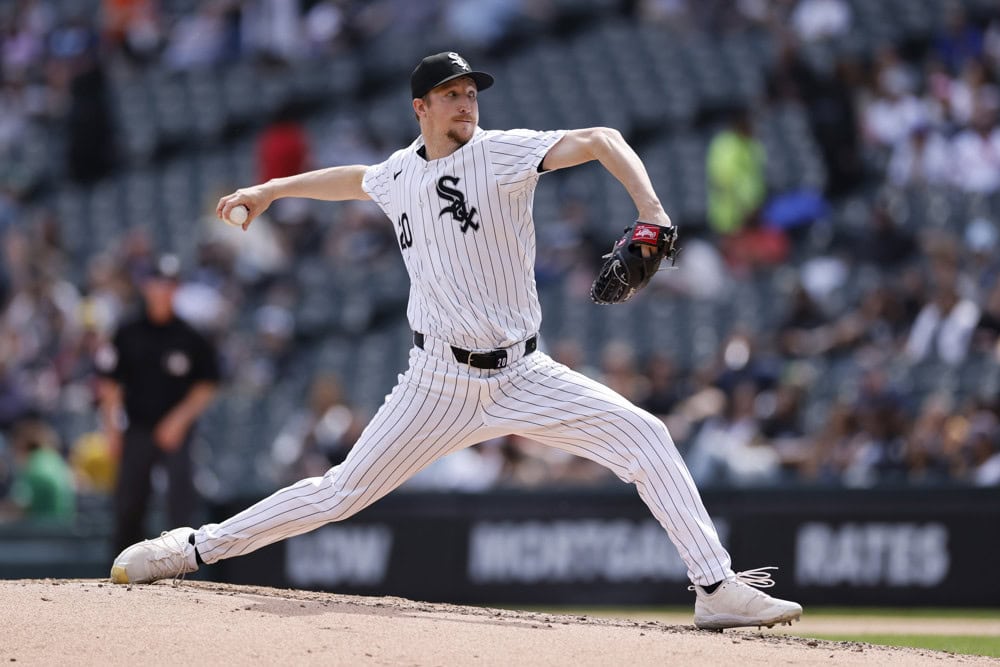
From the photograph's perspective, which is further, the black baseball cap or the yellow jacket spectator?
the yellow jacket spectator

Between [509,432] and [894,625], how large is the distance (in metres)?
3.69

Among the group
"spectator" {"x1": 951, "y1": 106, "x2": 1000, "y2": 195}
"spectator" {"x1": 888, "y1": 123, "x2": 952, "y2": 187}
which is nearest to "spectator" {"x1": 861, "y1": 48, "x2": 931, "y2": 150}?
"spectator" {"x1": 888, "y1": 123, "x2": 952, "y2": 187}

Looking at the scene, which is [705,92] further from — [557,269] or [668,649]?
[668,649]

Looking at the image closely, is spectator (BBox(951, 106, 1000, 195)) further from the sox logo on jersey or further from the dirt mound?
the sox logo on jersey

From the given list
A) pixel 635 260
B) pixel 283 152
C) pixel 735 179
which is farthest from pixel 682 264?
pixel 635 260

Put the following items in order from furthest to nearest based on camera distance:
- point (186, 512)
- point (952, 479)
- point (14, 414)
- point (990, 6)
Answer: point (990, 6) < point (14, 414) < point (952, 479) < point (186, 512)

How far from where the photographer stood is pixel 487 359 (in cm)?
563

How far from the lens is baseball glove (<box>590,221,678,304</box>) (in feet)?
17.0

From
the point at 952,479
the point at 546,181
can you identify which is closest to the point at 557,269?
the point at 546,181

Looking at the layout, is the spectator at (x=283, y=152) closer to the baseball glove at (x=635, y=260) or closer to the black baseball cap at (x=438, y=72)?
the black baseball cap at (x=438, y=72)

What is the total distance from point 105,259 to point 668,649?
411 inches

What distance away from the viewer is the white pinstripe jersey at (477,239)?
555cm

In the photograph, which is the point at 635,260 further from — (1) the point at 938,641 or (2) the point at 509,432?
(1) the point at 938,641

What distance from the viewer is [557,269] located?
13367 millimetres
